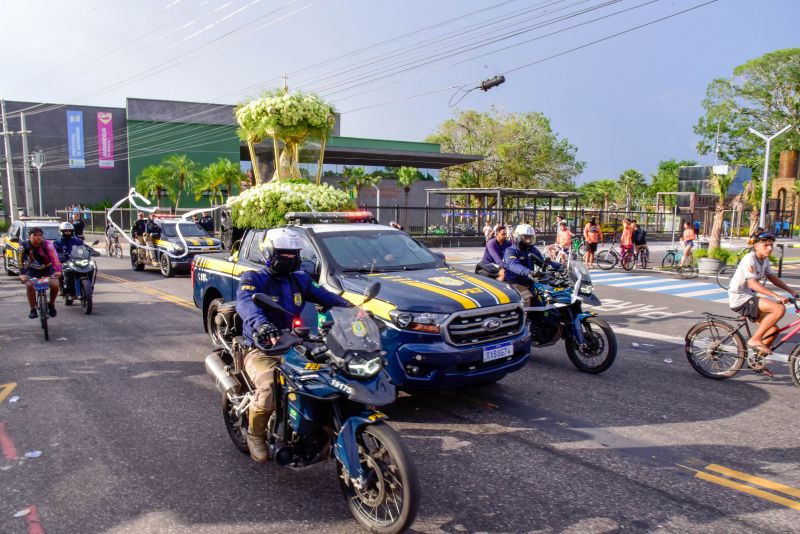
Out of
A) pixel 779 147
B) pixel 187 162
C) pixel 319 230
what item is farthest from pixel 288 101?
pixel 779 147

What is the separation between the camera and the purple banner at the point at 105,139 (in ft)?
186

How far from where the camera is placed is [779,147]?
6625cm

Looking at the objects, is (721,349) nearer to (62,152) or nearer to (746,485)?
(746,485)

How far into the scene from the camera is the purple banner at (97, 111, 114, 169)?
186ft

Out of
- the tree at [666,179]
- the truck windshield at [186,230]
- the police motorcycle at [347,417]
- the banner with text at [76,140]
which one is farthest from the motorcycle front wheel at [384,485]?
the tree at [666,179]

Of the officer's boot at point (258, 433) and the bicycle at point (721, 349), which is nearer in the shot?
the officer's boot at point (258, 433)

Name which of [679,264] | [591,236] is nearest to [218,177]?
[591,236]

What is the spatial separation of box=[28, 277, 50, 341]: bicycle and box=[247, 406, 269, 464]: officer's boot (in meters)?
6.62

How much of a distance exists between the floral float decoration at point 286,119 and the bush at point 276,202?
78 cm

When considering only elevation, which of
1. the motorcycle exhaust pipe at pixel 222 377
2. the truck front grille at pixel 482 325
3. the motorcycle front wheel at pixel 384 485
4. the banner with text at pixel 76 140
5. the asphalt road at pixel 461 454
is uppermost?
the banner with text at pixel 76 140

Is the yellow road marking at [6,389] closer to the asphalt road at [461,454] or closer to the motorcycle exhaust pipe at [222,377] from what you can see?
the asphalt road at [461,454]

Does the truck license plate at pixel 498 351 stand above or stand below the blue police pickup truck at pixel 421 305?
below

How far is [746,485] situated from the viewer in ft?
14.2

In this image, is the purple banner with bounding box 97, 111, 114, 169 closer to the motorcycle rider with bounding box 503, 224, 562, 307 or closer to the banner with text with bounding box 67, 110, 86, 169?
the banner with text with bounding box 67, 110, 86, 169
